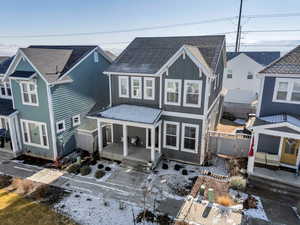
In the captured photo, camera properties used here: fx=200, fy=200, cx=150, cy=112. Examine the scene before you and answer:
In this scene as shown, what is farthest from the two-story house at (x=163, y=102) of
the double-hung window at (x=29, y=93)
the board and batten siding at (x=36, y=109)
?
the double-hung window at (x=29, y=93)

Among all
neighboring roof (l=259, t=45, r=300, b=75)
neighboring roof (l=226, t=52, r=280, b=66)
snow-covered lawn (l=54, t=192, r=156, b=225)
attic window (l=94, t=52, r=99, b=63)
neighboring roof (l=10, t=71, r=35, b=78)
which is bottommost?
snow-covered lawn (l=54, t=192, r=156, b=225)

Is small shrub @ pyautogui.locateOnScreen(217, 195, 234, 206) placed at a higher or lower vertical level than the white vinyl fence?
lower

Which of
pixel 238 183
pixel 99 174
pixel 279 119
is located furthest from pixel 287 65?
pixel 99 174

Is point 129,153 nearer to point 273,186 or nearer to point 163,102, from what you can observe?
point 163,102

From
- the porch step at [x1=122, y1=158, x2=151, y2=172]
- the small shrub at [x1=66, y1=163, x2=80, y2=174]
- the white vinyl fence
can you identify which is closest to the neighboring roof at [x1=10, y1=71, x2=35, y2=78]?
the small shrub at [x1=66, y1=163, x2=80, y2=174]

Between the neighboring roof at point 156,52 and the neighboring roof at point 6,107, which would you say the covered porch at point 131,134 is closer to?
the neighboring roof at point 156,52

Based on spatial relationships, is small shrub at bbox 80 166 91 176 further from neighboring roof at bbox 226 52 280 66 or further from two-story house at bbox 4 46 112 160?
neighboring roof at bbox 226 52 280 66
